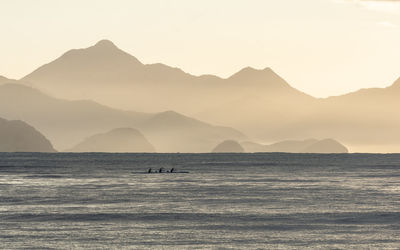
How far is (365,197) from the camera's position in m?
112

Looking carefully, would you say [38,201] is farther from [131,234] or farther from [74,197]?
[131,234]

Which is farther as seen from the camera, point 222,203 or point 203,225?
point 222,203

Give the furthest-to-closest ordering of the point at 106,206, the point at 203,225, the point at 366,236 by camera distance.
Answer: the point at 106,206
the point at 203,225
the point at 366,236

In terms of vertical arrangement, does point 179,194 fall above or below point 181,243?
above

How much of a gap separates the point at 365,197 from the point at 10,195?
159 feet

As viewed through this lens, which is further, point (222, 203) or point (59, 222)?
point (222, 203)

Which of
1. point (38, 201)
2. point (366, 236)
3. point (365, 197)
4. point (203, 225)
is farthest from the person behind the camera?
point (365, 197)

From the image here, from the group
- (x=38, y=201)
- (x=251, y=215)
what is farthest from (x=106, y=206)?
(x=251, y=215)

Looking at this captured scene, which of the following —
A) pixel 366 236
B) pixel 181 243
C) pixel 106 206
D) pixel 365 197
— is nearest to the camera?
pixel 181 243

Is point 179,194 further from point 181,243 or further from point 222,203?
point 181,243

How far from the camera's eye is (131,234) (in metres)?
69.2

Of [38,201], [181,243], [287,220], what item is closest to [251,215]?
[287,220]

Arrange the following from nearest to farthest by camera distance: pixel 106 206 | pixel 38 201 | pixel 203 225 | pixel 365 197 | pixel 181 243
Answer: pixel 181 243 → pixel 203 225 → pixel 106 206 → pixel 38 201 → pixel 365 197

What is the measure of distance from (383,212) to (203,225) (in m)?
23.9
